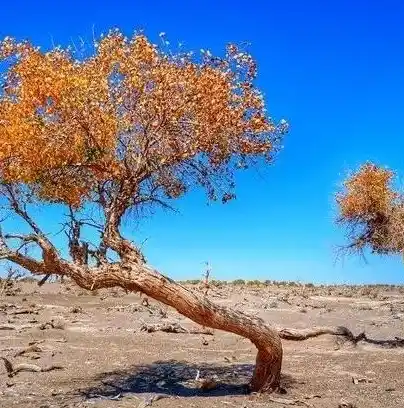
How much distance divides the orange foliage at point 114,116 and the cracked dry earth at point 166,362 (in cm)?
516

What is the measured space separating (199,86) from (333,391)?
8349 mm

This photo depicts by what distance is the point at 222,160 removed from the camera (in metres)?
17.9

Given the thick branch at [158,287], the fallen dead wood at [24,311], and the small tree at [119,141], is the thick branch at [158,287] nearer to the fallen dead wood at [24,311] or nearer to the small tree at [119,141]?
the small tree at [119,141]

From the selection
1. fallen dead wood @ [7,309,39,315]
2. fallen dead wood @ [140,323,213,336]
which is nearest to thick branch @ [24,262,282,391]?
fallen dead wood @ [140,323,213,336]

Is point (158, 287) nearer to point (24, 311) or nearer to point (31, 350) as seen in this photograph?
point (31, 350)

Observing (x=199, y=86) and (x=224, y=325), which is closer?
(x=224, y=325)

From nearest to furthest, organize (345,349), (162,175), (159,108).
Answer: (159,108) → (162,175) → (345,349)

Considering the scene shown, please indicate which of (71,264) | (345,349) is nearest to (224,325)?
(71,264)

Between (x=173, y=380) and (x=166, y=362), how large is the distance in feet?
10.1

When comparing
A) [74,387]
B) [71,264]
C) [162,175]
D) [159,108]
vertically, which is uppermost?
[159,108]

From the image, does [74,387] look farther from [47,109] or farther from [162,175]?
[47,109]

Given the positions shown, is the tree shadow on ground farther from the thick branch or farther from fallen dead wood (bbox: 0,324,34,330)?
fallen dead wood (bbox: 0,324,34,330)

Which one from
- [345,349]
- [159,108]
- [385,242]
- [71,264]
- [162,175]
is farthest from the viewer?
[385,242]

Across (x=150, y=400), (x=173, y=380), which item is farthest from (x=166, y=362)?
(x=150, y=400)
